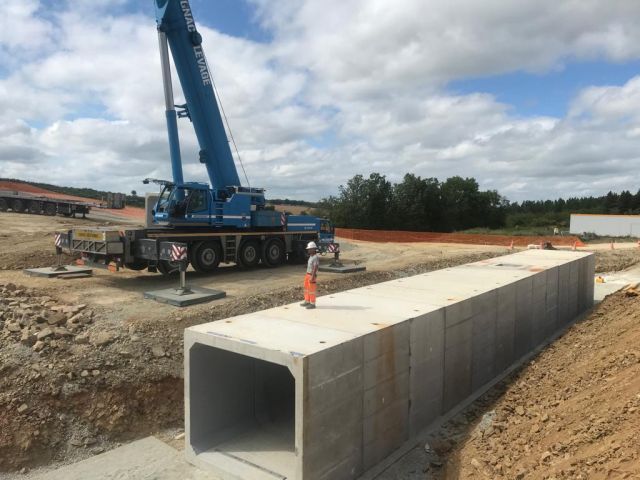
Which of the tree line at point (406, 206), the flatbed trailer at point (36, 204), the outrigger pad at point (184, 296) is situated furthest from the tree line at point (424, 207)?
the outrigger pad at point (184, 296)

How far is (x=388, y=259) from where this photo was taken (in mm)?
20344

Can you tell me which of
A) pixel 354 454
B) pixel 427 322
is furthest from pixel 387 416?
pixel 427 322

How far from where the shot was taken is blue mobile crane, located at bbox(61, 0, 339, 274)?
12883 millimetres

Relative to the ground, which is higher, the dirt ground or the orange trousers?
the orange trousers

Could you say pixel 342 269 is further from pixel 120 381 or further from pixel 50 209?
pixel 50 209

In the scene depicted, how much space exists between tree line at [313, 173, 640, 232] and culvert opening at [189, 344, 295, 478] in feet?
165

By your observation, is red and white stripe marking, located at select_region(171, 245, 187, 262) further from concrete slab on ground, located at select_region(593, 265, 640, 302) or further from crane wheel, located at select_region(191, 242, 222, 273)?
concrete slab on ground, located at select_region(593, 265, 640, 302)

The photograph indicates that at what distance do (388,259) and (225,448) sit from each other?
1522 cm

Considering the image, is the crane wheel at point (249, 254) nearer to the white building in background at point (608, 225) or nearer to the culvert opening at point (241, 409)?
the culvert opening at point (241, 409)

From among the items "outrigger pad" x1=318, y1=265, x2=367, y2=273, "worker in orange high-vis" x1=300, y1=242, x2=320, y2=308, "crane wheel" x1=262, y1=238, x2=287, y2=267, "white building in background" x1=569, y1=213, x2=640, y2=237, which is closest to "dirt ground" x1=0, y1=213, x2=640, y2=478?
"worker in orange high-vis" x1=300, y1=242, x2=320, y2=308

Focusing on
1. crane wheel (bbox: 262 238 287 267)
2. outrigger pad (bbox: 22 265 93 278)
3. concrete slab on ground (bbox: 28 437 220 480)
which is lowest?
concrete slab on ground (bbox: 28 437 220 480)

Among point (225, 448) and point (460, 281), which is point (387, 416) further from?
point (460, 281)

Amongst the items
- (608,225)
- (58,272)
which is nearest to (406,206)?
(608,225)

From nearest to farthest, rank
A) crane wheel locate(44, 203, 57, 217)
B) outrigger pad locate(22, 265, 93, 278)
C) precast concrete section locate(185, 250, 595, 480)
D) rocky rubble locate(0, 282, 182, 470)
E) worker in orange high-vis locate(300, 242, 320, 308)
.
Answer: precast concrete section locate(185, 250, 595, 480), rocky rubble locate(0, 282, 182, 470), worker in orange high-vis locate(300, 242, 320, 308), outrigger pad locate(22, 265, 93, 278), crane wheel locate(44, 203, 57, 217)
